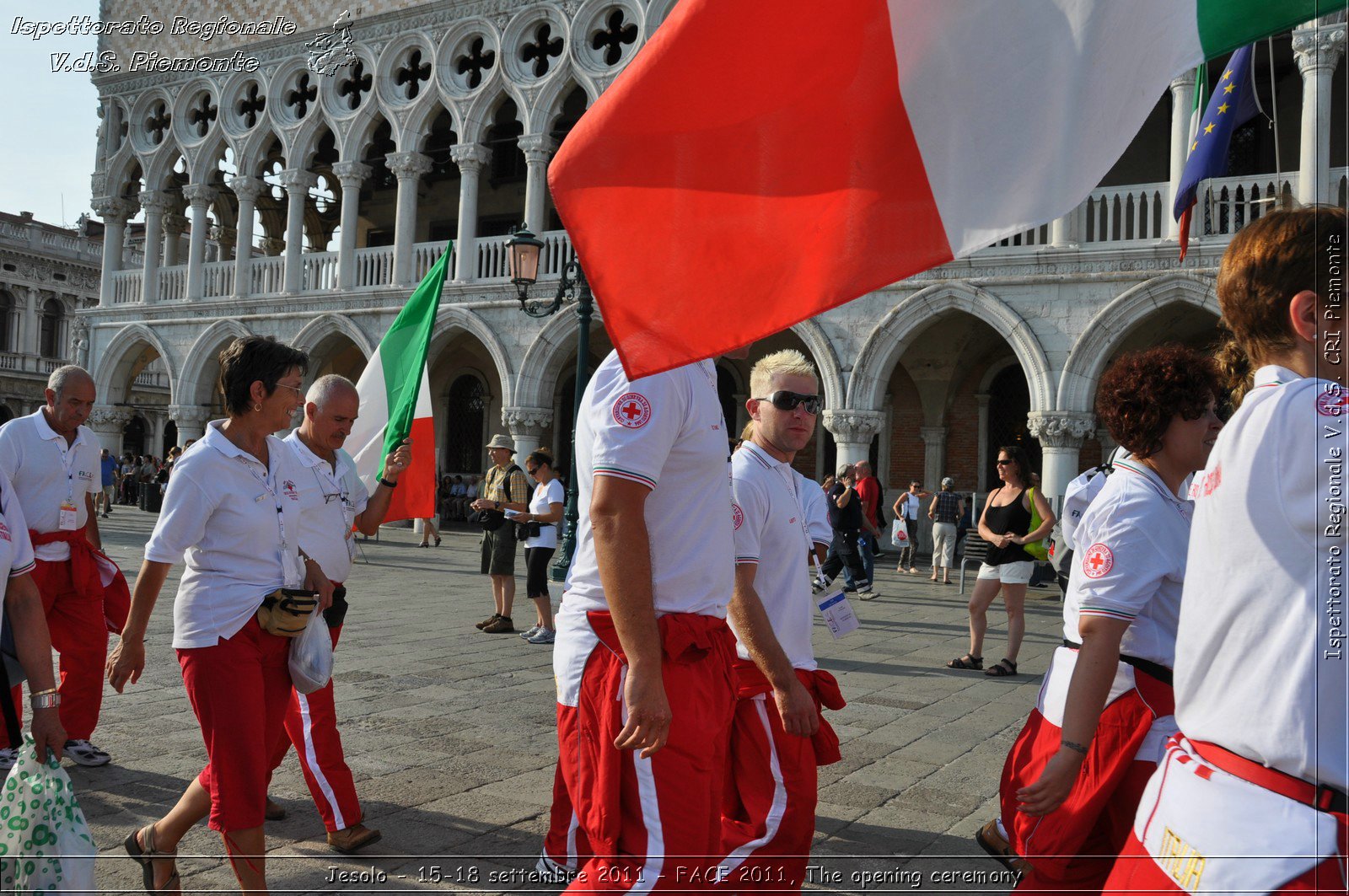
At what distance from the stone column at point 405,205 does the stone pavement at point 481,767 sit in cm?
1205

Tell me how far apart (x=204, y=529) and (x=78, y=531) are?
2150 millimetres

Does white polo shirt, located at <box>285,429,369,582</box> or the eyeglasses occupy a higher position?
the eyeglasses

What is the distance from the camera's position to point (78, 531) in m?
4.86

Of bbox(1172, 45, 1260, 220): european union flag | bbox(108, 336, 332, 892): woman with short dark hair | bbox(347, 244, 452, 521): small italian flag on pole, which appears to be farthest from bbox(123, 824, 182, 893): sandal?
bbox(1172, 45, 1260, 220): european union flag

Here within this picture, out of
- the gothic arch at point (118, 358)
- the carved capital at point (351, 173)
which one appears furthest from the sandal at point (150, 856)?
the gothic arch at point (118, 358)

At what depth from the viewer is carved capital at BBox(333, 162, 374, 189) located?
20.2m

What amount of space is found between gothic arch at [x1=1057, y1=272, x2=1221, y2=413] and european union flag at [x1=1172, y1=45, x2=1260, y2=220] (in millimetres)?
10970

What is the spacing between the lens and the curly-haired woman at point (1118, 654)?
2311 mm

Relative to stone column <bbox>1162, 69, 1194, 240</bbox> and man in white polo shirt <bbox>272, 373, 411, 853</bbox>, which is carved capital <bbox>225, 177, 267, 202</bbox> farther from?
man in white polo shirt <bbox>272, 373, 411, 853</bbox>

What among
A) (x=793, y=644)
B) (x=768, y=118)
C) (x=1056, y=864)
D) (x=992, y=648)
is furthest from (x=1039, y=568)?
(x=768, y=118)

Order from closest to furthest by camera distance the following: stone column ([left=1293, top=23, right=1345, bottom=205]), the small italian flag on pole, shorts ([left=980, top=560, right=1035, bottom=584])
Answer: the small italian flag on pole
shorts ([left=980, top=560, right=1035, bottom=584])
stone column ([left=1293, top=23, right=1345, bottom=205])

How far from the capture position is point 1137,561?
7.66ft

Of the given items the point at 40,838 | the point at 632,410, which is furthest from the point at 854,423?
the point at 40,838

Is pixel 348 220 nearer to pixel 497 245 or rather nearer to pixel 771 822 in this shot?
pixel 497 245
